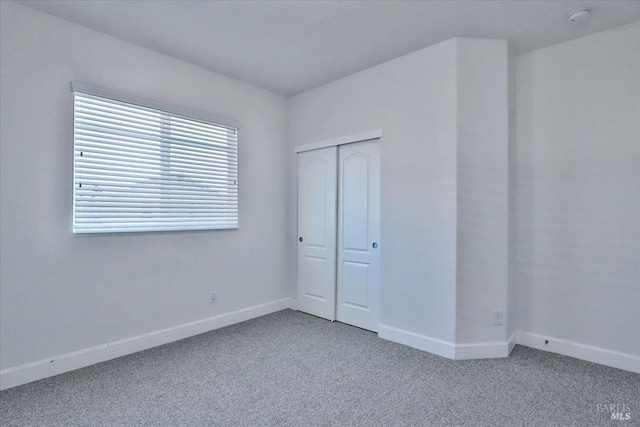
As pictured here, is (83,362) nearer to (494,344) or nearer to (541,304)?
(494,344)

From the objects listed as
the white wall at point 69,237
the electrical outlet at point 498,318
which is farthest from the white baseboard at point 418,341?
the white wall at point 69,237

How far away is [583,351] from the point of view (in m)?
2.87

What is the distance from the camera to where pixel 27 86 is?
2510mm

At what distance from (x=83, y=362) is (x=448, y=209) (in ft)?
11.2

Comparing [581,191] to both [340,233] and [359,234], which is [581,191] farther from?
[340,233]

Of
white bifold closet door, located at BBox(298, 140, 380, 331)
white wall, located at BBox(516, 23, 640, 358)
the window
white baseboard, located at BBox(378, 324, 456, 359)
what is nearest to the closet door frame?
white bifold closet door, located at BBox(298, 140, 380, 331)

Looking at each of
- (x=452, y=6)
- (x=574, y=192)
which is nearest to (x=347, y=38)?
(x=452, y=6)

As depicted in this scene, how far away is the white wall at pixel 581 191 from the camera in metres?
2.70

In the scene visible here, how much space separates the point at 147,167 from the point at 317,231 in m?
2.03

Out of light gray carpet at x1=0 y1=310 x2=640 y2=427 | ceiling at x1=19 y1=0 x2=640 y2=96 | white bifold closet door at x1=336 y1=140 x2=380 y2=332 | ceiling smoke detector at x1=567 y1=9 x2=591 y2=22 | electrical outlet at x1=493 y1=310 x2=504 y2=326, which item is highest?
ceiling at x1=19 y1=0 x2=640 y2=96

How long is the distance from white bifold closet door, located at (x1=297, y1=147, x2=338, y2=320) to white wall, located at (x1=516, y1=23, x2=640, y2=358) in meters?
1.97

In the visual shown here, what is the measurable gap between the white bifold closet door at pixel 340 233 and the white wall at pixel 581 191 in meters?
1.44

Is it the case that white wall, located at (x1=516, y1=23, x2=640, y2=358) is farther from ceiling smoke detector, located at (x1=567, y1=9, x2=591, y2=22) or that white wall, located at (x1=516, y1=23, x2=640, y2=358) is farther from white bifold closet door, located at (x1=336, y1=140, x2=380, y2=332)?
white bifold closet door, located at (x1=336, y1=140, x2=380, y2=332)

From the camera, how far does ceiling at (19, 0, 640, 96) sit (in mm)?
2479
